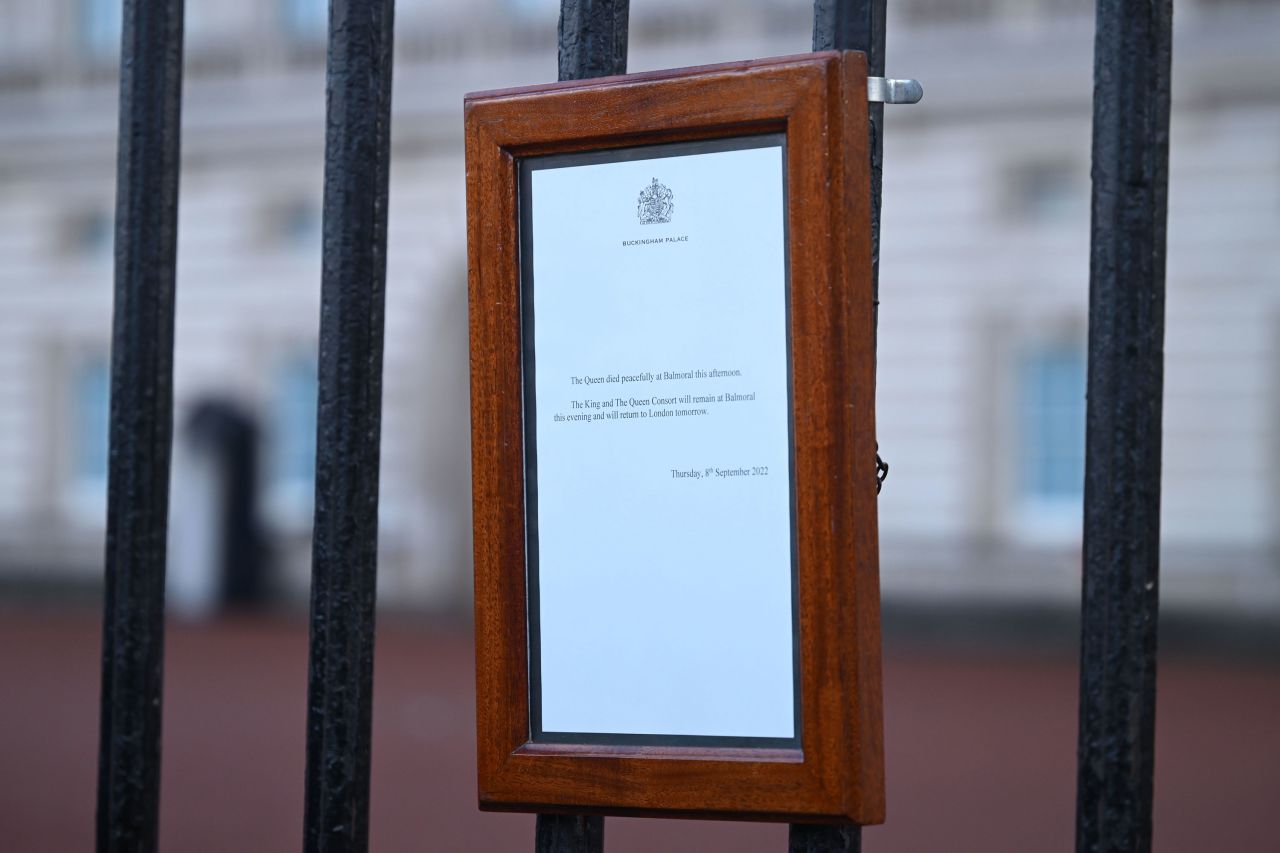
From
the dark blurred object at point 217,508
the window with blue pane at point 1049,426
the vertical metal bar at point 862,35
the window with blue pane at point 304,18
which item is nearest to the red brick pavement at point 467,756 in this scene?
the window with blue pane at point 1049,426

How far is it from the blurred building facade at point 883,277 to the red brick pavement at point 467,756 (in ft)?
5.44

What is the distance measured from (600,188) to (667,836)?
5.55m

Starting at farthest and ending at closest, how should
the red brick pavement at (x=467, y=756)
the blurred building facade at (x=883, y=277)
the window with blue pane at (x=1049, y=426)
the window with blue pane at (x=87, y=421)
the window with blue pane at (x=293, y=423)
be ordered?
the window with blue pane at (x=87, y=421)
the window with blue pane at (x=293, y=423)
the window with blue pane at (x=1049, y=426)
the blurred building facade at (x=883, y=277)
the red brick pavement at (x=467, y=756)

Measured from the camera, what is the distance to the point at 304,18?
62.7 feet

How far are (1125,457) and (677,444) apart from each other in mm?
437

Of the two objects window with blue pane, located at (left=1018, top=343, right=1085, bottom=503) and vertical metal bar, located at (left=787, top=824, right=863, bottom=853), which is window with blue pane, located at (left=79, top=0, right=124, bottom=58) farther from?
vertical metal bar, located at (left=787, top=824, right=863, bottom=853)

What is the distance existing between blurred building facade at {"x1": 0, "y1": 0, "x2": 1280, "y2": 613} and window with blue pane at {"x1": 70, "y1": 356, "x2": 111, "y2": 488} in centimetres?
4

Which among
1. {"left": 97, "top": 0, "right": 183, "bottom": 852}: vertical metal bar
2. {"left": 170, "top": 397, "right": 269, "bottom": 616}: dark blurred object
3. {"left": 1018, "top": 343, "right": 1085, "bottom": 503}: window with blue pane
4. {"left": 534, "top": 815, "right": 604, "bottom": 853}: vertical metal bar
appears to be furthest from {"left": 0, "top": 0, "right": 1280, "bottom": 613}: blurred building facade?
{"left": 534, "top": 815, "right": 604, "bottom": 853}: vertical metal bar

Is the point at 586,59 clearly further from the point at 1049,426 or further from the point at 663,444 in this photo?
the point at 1049,426

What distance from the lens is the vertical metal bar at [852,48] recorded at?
1747mm

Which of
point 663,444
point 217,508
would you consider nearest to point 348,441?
point 663,444

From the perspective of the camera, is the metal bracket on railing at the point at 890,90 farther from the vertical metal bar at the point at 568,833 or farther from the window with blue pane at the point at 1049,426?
the window with blue pane at the point at 1049,426

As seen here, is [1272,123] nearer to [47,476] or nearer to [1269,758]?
[1269,758]

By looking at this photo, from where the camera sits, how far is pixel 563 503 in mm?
1770
